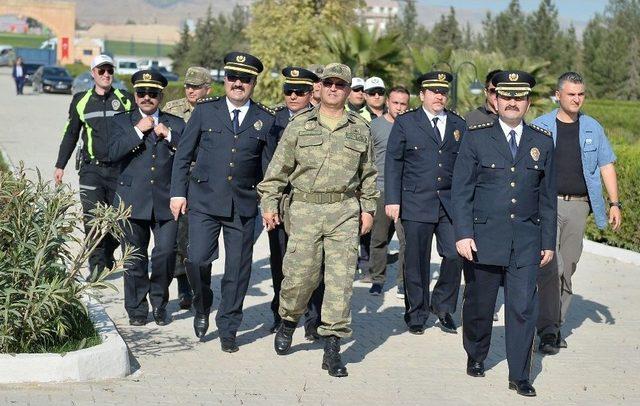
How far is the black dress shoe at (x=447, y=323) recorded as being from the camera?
9492 millimetres

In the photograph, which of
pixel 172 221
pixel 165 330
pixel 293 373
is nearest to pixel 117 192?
pixel 172 221

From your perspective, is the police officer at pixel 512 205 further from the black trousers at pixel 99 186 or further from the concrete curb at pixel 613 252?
the concrete curb at pixel 613 252

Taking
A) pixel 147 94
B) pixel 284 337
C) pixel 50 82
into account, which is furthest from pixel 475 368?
pixel 50 82

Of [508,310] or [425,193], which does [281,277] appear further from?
[508,310]

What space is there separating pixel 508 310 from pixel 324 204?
140 centimetres

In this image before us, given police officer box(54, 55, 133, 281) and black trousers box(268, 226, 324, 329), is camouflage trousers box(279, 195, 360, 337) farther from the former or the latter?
police officer box(54, 55, 133, 281)

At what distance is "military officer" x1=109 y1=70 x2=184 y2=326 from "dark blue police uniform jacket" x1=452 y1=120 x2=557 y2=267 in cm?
259

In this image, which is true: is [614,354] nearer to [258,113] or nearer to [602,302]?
[602,302]

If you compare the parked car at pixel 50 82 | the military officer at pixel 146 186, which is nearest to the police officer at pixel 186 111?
the military officer at pixel 146 186

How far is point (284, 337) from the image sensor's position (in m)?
8.41

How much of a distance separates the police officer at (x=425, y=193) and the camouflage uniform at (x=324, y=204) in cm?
134

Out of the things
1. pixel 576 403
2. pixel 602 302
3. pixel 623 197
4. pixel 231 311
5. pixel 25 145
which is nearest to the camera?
pixel 576 403

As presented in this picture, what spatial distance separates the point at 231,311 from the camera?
8.55 metres

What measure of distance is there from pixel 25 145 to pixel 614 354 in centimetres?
1924
